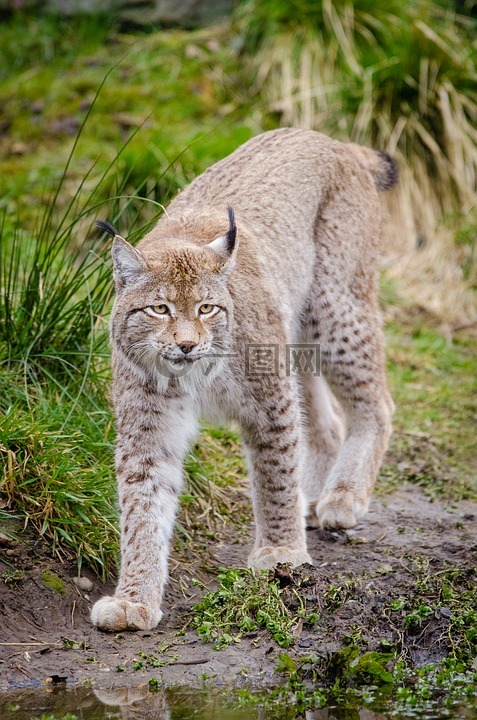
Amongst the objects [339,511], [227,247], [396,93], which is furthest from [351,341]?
[396,93]

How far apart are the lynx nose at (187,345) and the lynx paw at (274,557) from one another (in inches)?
40.5

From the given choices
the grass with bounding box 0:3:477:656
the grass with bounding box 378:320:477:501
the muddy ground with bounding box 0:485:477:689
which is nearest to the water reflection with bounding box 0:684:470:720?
the muddy ground with bounding box 0:485:477:689

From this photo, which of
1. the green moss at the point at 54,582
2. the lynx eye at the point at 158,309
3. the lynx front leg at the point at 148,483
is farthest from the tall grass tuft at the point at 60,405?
the lynx eye at the point at 158,309

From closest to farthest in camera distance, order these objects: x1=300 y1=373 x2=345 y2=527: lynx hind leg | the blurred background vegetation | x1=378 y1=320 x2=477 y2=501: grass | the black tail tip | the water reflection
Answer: the water reflection, x1=300 y1=373 x2=345 y2=527: lynx hind leg, the black tail tip, x1=378 y1=320 x2=477 y2=501: grass, the blurred background vegetation

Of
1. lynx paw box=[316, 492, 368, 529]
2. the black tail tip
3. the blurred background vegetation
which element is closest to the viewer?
lynx paw box=[316, 492, 368, 529]

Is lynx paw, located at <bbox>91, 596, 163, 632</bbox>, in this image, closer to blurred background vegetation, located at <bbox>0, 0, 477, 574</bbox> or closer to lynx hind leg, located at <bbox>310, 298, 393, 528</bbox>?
lynx hind leg, located at <bbox>310, 298, 393, 528</bbox>

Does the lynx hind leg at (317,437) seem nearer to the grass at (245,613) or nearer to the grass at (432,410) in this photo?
A: the grass at (432,410)

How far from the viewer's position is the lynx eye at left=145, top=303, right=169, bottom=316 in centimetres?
409

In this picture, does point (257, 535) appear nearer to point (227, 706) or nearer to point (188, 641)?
point (188, 641)

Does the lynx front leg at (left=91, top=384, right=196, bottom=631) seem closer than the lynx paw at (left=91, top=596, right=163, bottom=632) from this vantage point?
No

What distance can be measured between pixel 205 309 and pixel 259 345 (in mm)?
388

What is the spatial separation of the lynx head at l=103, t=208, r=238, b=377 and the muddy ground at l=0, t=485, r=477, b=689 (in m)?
0.96

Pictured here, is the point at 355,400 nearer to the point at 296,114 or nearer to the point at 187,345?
the point at 187,345

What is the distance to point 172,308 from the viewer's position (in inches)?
161
